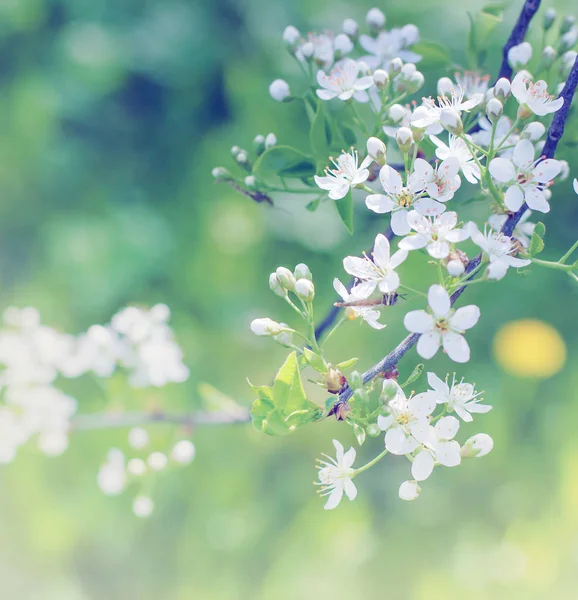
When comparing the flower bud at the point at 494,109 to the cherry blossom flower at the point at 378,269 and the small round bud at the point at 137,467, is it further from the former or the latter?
the small round bud at the point at 137,467

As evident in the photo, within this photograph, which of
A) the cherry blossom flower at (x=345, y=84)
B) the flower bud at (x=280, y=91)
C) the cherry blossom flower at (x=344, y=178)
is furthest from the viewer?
the flower bud at (x=280, y=91)

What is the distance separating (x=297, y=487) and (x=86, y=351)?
1.27 meters

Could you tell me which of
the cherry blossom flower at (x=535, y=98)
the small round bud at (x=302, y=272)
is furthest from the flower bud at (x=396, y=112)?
the small round bud at (x=302, y=272)

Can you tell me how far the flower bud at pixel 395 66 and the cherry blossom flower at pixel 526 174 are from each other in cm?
27

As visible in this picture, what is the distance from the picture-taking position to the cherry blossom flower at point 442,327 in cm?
77

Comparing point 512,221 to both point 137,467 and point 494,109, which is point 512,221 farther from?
point 137,467

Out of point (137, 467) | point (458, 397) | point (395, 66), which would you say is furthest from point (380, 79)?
point (137, 467)

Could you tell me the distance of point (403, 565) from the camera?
2.50 metres

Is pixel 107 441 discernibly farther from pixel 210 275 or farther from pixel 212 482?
pixel 210 275

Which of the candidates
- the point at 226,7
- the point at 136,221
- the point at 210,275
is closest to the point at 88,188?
the point at 136,221

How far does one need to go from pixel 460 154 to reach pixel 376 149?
0.49ft

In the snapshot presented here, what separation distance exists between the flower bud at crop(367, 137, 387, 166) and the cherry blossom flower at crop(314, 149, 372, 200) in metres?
0.03

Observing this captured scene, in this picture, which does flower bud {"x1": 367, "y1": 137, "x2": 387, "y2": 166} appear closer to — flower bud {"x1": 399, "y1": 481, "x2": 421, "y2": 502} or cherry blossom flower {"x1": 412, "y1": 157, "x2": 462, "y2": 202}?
cherry blossom flower {"x1": 412, "y1": 157, "x2": 462, "y2": 202}

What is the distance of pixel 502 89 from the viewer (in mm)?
843
